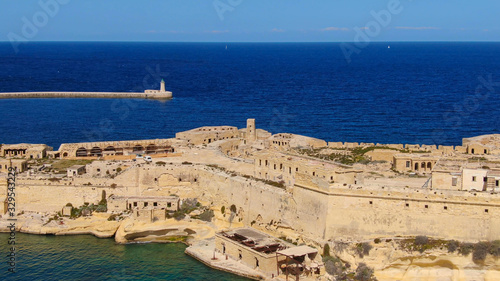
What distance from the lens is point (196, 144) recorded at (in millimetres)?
53781

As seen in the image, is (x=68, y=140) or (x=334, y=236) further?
(x=68, y=140)

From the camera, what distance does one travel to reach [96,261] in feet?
118

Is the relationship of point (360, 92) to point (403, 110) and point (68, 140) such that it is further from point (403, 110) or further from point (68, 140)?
point (68, 140)

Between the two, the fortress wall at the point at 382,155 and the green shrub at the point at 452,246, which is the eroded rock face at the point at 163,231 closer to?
the fortress wall at the point at 382,155

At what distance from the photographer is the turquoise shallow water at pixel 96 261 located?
34.0 meters

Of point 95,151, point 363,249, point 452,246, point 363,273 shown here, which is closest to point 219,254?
point 363,249

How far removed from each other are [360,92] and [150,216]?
7074cm

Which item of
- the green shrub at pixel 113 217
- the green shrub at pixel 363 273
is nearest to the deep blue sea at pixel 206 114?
the green shrub at pixel 113 217

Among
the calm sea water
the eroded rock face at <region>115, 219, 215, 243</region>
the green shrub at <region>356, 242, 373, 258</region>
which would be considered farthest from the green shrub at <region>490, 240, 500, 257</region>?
the calm sea water

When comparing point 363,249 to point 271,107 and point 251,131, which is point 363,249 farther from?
point 271,107

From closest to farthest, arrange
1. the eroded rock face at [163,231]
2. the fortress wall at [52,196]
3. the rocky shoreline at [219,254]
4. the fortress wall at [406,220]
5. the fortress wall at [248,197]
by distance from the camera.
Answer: the rocky shoreline at [219,254]
the fortress wall at [406,220]
the fortress wall at [248,197]
the eroded rock face at [163,231]
the fortress wall at [52,196]

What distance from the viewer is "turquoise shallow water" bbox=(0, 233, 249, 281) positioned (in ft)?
112

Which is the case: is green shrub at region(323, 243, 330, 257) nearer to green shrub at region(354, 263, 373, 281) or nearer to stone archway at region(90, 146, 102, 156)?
green shrub at region(354, 263, 373, 281)

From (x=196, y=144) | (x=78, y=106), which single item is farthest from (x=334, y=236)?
(x=78, y=106)
